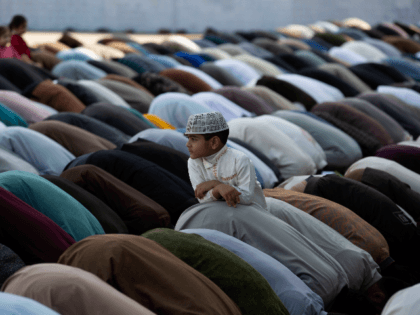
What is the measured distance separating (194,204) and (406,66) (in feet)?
20.6

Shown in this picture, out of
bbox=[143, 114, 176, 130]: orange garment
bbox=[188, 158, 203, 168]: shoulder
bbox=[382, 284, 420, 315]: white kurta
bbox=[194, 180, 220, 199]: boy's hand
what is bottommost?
bbox=[143, 114, 176, 130]: orange garment

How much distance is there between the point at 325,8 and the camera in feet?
46.7

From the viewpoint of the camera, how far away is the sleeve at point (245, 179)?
2.31m

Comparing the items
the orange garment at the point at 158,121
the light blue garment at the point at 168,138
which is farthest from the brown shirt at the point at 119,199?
the orange garment at the point at 158,121

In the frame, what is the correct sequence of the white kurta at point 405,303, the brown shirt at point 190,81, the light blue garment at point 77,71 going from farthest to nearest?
the light blue garment at point 77,71, the brown shirt at point 190,81, the white kurta at point 405,303

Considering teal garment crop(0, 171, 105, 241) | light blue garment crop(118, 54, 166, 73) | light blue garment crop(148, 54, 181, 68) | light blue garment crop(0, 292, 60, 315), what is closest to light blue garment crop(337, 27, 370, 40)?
light blue garment crop(148, 54, 181, 68)

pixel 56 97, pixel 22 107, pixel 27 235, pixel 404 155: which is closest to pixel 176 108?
pixel 56 97

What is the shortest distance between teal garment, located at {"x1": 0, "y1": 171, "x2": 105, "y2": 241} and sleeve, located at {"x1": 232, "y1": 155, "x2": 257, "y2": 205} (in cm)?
69

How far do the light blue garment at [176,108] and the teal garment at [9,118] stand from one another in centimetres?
119

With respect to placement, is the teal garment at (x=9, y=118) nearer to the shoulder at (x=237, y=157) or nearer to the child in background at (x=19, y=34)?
the child in background at (x=19, y=34)

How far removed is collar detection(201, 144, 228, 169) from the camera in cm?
233

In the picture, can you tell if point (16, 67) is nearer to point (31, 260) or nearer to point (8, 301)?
point (31, 260)

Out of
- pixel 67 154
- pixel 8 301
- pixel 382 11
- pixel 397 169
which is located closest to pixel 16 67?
pixel 67 154

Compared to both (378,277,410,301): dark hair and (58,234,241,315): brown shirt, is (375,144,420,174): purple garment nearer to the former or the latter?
(378,277,410,301): dark hair
